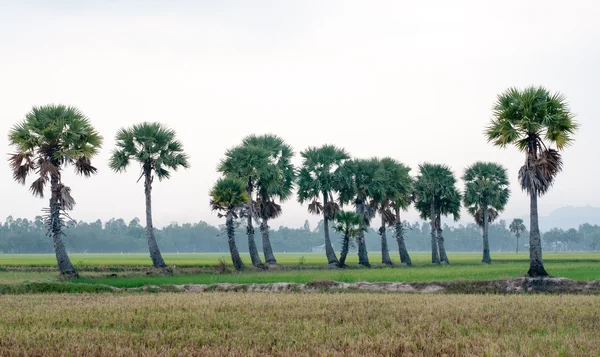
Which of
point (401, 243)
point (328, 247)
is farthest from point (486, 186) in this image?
point (328, 247)

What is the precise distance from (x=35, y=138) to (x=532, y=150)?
34311 mm

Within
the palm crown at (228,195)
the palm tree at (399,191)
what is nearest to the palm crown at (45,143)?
the palm crown at (228,195)

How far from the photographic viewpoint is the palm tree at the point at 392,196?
6900 centimetres

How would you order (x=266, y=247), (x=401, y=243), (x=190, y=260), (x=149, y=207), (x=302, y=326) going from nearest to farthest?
1. (x=302, y=326)
2. (x=149, y=207)
3. (x=266, y=247)
4. (x=401, y=243)
5. (x=190, y=260)

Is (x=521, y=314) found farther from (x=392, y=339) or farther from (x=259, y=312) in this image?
(x=259, y=312)

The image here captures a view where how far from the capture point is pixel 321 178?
65.1 m

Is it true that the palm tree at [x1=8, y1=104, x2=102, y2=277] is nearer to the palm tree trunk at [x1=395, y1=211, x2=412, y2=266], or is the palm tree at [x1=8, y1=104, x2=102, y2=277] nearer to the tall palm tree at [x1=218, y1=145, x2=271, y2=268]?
the tall palm tree at [x1=218, y1=145, x2=271, y2=268]

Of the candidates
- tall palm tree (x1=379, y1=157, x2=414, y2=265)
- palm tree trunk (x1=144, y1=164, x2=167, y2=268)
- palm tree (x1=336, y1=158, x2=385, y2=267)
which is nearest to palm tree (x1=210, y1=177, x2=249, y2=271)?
palm tree trunk (x1=144, y1=164, x2=167, y2=268)

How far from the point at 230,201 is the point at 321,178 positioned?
13342mm

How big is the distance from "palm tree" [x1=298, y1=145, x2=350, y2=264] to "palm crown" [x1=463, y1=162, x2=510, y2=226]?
70.7 feet

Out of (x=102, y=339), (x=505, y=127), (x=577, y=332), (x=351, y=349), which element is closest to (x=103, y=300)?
(x=102, y=339)

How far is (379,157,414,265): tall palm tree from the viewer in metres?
69.6

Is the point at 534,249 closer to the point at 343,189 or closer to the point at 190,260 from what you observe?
the point at 343,189

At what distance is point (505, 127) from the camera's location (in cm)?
3994
